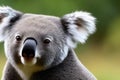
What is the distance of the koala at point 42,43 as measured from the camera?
5137mm

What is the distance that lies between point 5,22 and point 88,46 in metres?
11.3

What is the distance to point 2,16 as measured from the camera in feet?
18.4

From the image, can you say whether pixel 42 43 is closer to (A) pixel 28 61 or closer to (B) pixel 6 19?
(A) pixel 28 61

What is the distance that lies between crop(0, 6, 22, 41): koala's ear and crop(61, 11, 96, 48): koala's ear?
1.31 feet

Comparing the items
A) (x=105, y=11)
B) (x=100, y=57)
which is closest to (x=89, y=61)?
(x=100, y=57)

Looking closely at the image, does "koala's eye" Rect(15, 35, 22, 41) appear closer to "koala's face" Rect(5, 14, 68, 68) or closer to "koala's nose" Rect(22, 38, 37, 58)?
"koala's face" Rect(5, 14, 68, 68)

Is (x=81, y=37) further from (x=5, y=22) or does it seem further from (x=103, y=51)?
(x=103, y=51)

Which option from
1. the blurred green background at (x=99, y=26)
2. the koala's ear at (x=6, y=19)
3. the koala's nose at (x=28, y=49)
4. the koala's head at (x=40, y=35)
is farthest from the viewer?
the blurred green background at (x=99, y=26)

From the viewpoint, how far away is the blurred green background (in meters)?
14.5

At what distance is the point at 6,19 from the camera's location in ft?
18.1

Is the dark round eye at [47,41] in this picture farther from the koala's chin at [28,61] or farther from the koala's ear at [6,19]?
the koala's ear at [6,19]

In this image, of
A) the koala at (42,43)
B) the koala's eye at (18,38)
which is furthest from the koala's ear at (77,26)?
the koala's eye at (18,38)

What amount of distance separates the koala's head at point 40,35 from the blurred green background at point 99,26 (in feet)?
24.4

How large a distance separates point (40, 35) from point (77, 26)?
56 cm
